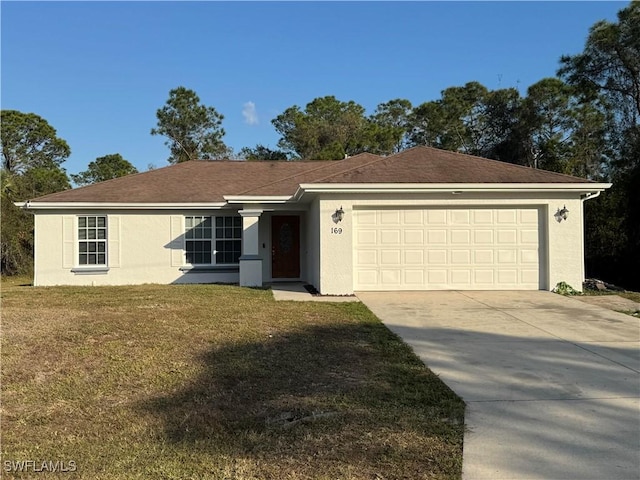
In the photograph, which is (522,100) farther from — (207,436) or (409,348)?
(207,436)

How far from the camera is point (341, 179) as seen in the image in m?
12.7

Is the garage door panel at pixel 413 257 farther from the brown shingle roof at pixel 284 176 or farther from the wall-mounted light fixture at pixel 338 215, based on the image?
the wall-mounted light fixture at pixel 338 215

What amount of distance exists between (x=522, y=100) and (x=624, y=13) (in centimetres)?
1012

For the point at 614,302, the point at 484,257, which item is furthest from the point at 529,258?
the point at 614,302

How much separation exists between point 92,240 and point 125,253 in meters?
1.11

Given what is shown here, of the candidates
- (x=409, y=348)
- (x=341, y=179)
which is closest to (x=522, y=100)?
(x=341, y=179)

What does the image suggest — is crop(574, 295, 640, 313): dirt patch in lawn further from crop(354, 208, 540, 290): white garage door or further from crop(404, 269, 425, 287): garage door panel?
crop(404, 269, 425, 287): garage door panel

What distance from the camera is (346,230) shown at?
41.6 ft

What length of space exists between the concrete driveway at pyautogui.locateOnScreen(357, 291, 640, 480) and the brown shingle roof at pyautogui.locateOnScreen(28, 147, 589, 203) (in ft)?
11.8

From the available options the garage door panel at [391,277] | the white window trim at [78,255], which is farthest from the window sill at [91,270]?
the garage door panel at [391,277]

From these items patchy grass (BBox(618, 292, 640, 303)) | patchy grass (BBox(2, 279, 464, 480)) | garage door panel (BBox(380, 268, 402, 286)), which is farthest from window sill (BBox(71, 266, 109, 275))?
patchy grass (BBox(618, 292, 640, 303))

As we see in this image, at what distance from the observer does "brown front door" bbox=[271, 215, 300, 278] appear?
16406mm

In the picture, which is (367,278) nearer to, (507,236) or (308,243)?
(308,243)

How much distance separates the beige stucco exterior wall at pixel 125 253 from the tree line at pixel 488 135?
9309 millimetres
